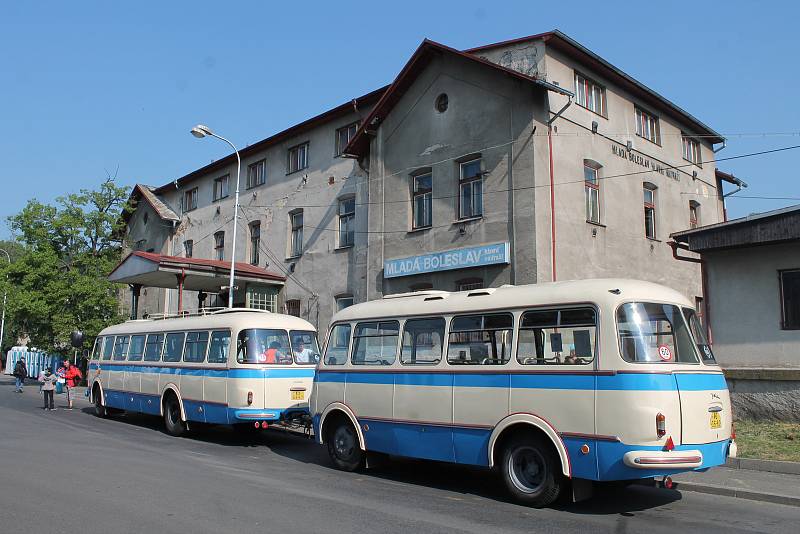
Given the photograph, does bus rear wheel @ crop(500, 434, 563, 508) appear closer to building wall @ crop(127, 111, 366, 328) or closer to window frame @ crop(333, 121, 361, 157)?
building wall @ crop(127, 111, 366, 328)

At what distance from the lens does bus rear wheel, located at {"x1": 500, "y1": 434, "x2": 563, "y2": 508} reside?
7.95m

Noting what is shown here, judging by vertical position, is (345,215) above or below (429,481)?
above

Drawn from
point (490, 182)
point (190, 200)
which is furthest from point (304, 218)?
point (190, 200)

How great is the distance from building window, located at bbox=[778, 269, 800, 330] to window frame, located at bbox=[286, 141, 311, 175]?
59.5ft

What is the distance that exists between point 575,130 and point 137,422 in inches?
567

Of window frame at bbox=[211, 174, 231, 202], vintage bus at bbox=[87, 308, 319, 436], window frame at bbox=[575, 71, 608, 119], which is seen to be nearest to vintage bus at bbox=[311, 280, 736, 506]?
vintage bus at bbox=[87, 308, 319, 436]

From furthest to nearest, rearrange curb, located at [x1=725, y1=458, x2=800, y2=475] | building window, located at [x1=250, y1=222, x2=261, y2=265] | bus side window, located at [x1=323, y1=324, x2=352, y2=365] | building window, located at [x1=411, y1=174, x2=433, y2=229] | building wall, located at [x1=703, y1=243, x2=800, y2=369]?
building window, located at [x1=250, y1=222, x2=261, y2=265]
building window, located at [x1=411, y1=174, x2=433, y2=229]
building wall, located at [x1=703, y1=243, x2=800, y2=369]
bus side window, located at [x1=323, y1=324, x2=352, y2=365]
curb, located at [x1=725, y1=458, x2=800, y2=475]

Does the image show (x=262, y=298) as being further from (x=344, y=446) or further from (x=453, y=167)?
(x=344, y=446)

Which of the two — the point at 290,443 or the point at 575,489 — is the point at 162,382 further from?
the point at 575,489

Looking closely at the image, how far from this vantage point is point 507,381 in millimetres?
8586

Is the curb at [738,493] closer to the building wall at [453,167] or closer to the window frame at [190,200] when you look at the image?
the building wall at [453,167]

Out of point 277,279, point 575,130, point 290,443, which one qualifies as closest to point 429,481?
point 290,443

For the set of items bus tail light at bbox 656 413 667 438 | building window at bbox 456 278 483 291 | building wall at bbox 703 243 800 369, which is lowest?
bus tail light at bbox 656 413 667 438

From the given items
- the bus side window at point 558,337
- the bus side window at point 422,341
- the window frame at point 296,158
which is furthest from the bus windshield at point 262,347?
the window frame at point 296,158
